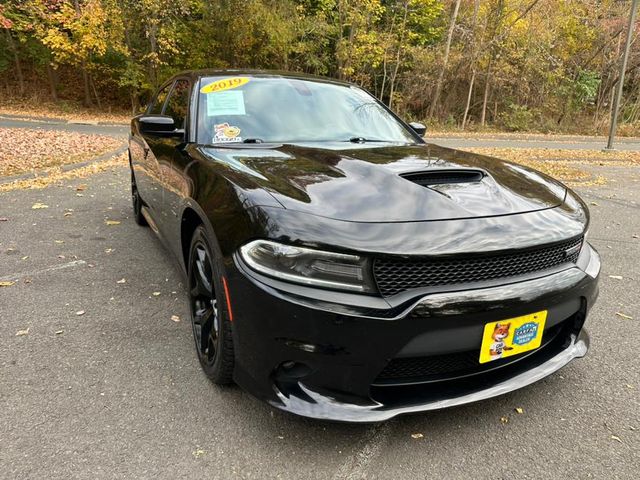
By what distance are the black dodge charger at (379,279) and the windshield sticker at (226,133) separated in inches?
11.7

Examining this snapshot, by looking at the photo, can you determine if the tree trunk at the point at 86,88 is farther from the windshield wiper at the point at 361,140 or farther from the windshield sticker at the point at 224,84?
the windshield wiper at the point at 361,140

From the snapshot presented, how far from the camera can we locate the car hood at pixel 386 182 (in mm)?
1886

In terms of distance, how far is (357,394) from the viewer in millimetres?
1763

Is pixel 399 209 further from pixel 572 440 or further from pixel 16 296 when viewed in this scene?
pixel 16 296

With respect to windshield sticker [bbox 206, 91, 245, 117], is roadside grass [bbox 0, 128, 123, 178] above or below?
below

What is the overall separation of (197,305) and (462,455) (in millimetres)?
1489

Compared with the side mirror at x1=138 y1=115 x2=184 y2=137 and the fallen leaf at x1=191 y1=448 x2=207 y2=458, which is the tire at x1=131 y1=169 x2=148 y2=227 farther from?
the fallen leaf at x1=191 y1=448 x2=207 y2=458

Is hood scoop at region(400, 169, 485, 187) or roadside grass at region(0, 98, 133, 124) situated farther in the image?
roadside grass at region(0, 98, 133, 124)

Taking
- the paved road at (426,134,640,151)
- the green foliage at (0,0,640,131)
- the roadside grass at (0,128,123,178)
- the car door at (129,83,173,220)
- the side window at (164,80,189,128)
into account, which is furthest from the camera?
the green foliage at (0,0,640,131)

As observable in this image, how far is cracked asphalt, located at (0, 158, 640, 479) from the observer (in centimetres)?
185

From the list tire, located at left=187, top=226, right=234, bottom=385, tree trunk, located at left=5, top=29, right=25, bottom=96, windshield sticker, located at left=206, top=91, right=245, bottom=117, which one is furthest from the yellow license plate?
tree trunk, located at left=5, top=29, right=25, bottom=96

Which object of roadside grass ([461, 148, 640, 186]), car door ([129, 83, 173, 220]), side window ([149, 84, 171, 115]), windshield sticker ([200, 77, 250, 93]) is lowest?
roadside grass ([461, 148, 640, 186])

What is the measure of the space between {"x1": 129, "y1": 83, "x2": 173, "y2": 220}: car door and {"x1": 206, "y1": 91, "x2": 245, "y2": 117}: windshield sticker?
1.36 feet

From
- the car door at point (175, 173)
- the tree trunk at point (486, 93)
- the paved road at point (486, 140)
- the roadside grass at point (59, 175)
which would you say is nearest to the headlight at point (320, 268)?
the car door at point (175, 173)
